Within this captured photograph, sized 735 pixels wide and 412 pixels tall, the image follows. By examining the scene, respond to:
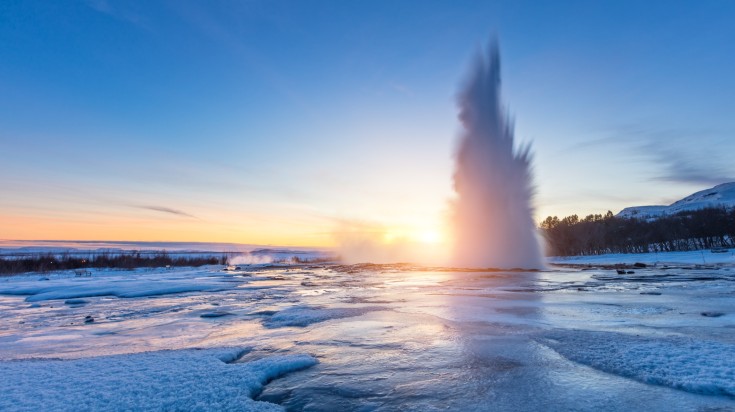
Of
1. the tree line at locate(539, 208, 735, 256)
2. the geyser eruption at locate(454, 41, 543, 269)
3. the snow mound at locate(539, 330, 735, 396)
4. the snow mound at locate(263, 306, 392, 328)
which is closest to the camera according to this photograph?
the snow mound at locate(539, 330, 735, 396)

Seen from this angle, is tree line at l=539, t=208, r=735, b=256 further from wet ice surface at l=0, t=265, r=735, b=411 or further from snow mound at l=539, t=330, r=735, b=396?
snow mound at l=539, t=330, r=735, b=396

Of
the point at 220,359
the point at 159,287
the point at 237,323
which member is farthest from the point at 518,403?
the point at 159,287

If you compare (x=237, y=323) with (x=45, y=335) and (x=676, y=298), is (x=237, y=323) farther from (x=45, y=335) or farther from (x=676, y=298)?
(x=676, y=298)

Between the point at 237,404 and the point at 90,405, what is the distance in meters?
1.36

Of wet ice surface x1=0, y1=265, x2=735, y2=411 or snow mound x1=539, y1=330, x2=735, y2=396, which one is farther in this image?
snow mound x1=539, y1=330, x2=735, y2=396

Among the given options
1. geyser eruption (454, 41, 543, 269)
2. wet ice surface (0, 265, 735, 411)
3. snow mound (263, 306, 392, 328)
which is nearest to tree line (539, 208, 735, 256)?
geyser eruption (454, 41, 543, 269)

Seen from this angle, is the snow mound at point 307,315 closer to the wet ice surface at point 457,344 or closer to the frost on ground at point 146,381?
the wet ice surface at point 457,344

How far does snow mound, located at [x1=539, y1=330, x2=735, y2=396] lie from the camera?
387cm

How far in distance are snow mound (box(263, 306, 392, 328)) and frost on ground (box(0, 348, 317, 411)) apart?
8.82 feet

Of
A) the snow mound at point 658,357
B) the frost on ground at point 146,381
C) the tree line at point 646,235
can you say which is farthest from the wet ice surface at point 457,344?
the tree line at point 646,235

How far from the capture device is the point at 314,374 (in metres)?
4.64

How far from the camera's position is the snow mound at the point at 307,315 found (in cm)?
828

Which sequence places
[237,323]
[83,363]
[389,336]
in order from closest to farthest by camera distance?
[83,363], [389,336], [237,323]

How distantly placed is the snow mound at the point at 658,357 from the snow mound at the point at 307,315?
4.53 meters
